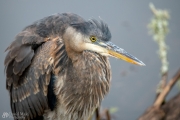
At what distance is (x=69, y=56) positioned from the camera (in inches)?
81.8

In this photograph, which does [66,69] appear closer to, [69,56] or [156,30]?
[69,56]

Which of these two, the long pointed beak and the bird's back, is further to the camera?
the bird's back

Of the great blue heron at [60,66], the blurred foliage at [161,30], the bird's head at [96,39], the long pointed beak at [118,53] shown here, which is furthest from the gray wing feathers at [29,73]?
the blurred foliage at [161,30]

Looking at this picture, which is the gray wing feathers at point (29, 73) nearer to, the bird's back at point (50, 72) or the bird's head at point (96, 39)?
the bird's back at point (50, 72)

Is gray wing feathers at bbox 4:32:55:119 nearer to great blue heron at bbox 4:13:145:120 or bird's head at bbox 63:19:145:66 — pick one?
great blue heron at bbox 4:13:145:120

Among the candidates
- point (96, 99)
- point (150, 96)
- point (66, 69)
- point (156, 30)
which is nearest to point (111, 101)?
point (150, 96)

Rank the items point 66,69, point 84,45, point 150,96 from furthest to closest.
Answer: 1. point 150,96
2. point 66,69
3. point 84,45

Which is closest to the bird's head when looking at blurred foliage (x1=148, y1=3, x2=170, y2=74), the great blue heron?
the great blue heron

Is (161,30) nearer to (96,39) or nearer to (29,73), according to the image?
(96,39)

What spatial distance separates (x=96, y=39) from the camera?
6.38 ft

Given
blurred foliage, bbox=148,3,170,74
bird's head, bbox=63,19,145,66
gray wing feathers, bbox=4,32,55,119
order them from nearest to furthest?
bird's head, bbox=63,19,145,66 → gray wing feathers, bbox=4,32,55,119 → blurred foliage, bbox=148,3,170,74

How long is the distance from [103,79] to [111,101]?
1591mm

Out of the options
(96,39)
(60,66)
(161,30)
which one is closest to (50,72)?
(60,66)

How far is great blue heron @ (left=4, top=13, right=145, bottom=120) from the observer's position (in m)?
1.97
